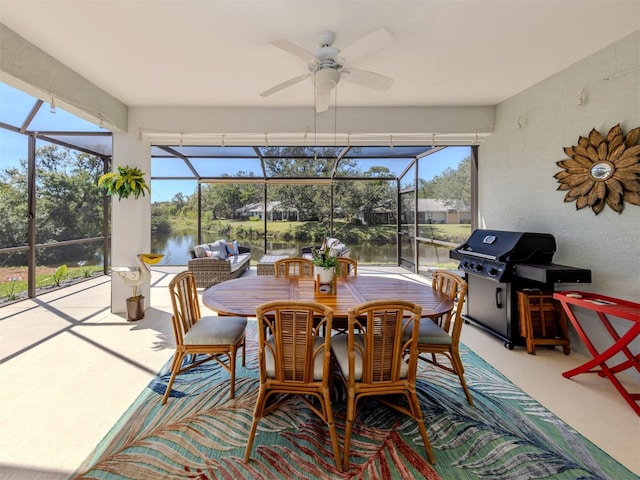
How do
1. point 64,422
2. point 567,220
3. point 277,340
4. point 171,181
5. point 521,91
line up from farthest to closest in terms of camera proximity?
1. point 171,181
2. point 521,91
3. point 567,220
4. point 64,422
5. point 277,340

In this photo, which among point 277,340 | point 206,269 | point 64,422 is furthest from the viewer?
point 206,269

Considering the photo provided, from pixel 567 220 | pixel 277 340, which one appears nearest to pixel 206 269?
pixel 277 340

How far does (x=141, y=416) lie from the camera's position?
194cm

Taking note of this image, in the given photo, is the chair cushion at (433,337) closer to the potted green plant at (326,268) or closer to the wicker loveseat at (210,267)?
the potted green plant at (326,268)

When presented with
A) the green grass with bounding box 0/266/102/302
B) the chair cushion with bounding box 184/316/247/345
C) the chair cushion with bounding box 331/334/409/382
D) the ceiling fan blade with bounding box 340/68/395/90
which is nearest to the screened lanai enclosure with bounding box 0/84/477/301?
the green grass with bounding box 0/266/102/302

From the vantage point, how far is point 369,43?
1979mm

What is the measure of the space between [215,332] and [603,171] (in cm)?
356

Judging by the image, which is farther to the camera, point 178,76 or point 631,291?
point 178,76

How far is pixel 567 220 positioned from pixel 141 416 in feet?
13.3

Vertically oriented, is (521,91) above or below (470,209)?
above

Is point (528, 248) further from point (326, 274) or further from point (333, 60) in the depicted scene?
point (333, 60)

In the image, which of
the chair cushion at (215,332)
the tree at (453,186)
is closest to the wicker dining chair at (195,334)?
the chair cushion at (215,332)

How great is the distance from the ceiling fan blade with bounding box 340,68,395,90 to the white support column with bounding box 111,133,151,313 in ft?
9.88

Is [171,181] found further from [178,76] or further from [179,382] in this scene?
[179,382]
